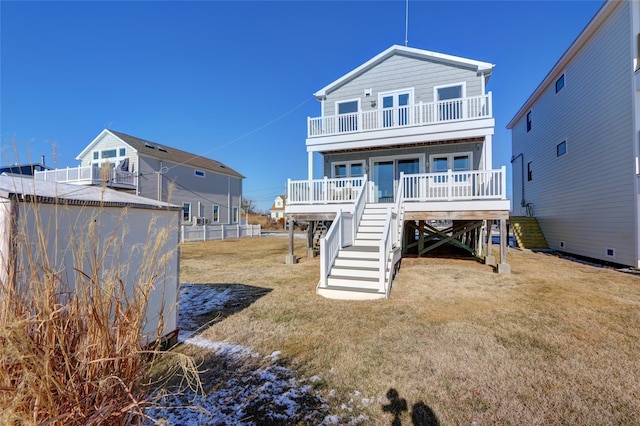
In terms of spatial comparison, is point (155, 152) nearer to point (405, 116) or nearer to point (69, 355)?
point (405, 116)

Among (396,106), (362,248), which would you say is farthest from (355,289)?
(396,106)

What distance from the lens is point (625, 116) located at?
8445 millimetres

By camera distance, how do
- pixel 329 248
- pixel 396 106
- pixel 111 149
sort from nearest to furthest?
pixel 329 248 < pixel 396 106 < pixel 111 149

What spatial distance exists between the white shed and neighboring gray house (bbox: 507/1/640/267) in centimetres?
1192

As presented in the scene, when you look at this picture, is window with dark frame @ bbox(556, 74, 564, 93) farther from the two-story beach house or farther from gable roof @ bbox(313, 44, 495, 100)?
the two-story beach house

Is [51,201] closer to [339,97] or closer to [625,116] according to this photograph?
[339,97]

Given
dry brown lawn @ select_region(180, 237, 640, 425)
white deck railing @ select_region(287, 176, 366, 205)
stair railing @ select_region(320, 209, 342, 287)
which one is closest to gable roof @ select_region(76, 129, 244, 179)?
white deck railing @ select_region(287, 176, 366, 205)

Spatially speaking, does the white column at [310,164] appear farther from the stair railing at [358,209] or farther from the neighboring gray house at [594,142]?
the neighboring gray house at [594,142]

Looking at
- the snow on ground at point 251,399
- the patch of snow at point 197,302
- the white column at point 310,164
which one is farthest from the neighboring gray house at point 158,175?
the snow on ground at point 251,399

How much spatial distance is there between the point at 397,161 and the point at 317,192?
12.6ft

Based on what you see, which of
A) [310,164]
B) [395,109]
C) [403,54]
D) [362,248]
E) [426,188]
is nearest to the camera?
[362,248]

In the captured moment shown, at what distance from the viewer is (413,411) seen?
93.0 inches

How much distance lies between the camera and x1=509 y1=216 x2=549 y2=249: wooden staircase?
47.1ft

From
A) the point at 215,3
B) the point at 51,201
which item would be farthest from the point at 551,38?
the point at 51,201
